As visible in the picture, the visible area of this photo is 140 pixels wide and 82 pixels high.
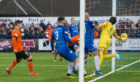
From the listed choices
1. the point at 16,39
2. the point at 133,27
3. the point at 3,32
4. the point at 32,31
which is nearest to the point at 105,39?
the point at 133,27

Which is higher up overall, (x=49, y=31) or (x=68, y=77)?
(x=49, y=31)

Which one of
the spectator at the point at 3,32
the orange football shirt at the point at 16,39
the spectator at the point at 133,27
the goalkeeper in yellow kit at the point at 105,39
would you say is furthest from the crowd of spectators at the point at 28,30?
the goalkeeper in yellow kit at the point at 105,39

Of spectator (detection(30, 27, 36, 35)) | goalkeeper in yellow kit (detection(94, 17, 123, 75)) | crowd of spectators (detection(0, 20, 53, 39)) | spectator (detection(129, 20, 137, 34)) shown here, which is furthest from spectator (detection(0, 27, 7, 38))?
goalkeeper in yellow kit (detection(94, 17, 123, 75))

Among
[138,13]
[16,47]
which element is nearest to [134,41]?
[138,13]

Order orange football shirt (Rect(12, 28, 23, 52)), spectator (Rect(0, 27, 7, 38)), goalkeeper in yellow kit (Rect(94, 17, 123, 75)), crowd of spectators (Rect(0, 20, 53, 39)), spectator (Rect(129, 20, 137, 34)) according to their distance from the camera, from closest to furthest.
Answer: goalkeeper in yellow kit (Rect(94, 17, 123, 75)) → orange football shirt (Rect(12, 28, 23, 52)) → spectator (Rect(129, 20, 137, 34)) → crowd of spectators (Rect(0, 20, 53, 39)) → spectator (Rect(0, 27, 7, 38))

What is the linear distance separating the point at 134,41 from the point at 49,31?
18.1 feet

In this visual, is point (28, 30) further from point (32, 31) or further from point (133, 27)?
point (133, 27)

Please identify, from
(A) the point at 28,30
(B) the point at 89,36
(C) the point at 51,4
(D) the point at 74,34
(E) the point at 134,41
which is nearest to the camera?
(B) the point at 89,36

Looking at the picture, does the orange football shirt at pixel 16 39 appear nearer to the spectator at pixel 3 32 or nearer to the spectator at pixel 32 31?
the spectator at pixel 32 31

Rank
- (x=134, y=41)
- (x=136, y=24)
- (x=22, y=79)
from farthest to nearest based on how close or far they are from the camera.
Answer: (x=134, y=41), (x=136, y=24), (x=22, y=79)

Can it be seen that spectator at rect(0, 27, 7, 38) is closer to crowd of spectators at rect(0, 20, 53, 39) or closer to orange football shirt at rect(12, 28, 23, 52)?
crowd of spectators at rect(0, 20, 53, 39)

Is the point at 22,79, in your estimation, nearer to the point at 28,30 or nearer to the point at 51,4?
the point at 28,30

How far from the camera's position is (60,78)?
11203mm

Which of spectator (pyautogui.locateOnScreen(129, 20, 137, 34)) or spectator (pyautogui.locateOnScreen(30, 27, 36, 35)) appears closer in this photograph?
spectator (pyautogui.locateOnScreen(129, 20, 137, 34))
